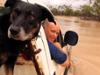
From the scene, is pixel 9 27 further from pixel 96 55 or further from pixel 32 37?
pixel 96 55

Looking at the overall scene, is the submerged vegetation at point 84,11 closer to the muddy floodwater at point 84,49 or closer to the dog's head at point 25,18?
the muddy floodwater at point 84,49

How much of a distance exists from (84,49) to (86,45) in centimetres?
43

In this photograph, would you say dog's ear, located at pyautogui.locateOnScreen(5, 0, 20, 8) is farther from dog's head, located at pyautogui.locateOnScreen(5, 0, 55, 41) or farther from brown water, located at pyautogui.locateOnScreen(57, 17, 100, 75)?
brown water, located at pyautogui.locateOnScreen(57, 17, 100, 75)

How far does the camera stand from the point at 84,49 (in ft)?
30.7

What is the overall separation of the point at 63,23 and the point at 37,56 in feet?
20.6

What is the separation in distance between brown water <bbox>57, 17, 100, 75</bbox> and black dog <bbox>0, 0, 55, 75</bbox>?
2.73 m

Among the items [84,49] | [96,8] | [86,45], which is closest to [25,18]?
[84,49]

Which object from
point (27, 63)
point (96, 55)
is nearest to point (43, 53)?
point (27, 63)

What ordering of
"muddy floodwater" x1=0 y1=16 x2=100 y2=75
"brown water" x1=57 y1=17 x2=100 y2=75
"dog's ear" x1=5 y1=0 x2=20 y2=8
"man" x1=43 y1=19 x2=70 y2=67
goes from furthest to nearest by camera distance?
"brown water" x1=57 y1=17 x2=100 y2=75, "muddy floodwater" x1=0 y1=16 x2=100 y2=75, "man" x1=43 y1=19 x2=70 y2=67, "dog's ear" x1=5 y1=0 x2=20 y2=8

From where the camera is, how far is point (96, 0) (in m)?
13.2

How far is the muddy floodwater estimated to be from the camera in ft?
19.6

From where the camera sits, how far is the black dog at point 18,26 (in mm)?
4562

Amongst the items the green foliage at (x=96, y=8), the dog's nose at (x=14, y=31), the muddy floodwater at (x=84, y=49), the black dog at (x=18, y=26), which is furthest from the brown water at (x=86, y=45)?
the dog's nose at (x=14, y=31)

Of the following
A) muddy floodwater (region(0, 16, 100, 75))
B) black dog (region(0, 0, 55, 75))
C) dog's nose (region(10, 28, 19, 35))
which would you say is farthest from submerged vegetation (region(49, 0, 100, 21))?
dog's nose (region(10, 28, 19, 35))
